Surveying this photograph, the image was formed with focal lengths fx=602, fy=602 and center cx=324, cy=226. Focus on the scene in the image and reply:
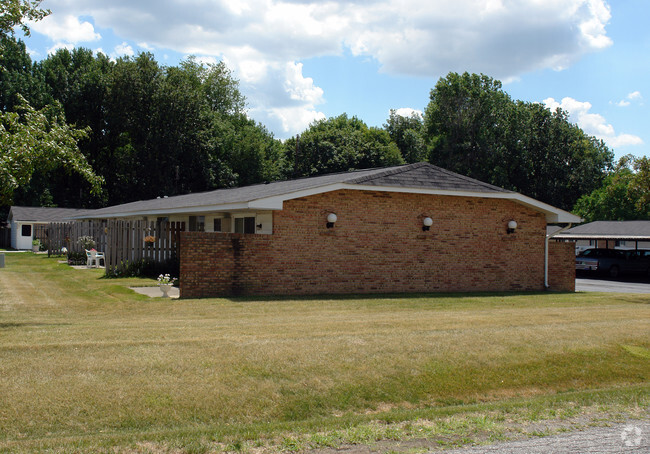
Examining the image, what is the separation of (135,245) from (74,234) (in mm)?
10160

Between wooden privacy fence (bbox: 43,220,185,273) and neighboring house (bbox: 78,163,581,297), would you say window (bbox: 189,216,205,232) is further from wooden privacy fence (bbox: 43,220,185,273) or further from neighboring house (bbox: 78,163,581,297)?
neighboring house (bbox: 78,163,581,297)

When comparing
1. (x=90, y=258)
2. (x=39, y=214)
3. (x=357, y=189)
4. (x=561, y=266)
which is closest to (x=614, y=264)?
(x=561, y=266)

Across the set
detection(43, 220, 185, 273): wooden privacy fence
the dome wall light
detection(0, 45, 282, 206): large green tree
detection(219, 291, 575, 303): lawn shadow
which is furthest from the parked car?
detection(0, 45, 282, 206): large green tree

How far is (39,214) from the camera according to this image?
48094 millimetres

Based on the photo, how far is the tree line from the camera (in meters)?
49.4

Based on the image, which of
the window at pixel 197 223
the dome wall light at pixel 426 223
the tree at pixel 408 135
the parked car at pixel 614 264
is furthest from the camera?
the tree at pixel 408 135

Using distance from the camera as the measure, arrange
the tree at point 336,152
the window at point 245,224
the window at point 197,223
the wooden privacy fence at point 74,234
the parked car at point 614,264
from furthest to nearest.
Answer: the tree at point 336,152 < the parked car at point 614,264 < the wooden privacy fence at point 74,234 < the window at point 197,223 < the window at point 245,224

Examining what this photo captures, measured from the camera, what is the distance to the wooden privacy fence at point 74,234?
27.5 metres

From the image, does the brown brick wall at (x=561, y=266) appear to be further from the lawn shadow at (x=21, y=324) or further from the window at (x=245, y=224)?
the lawn shadow at (x=21, y=324)

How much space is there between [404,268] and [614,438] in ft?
39.2

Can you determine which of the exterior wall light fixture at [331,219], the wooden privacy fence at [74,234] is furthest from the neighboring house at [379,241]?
the wooden privacy fence at [74,234]

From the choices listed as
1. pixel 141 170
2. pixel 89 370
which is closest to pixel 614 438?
pixel 89 370

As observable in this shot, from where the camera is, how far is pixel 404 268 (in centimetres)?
1761

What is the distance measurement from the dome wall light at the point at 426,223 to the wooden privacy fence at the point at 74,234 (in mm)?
14734
